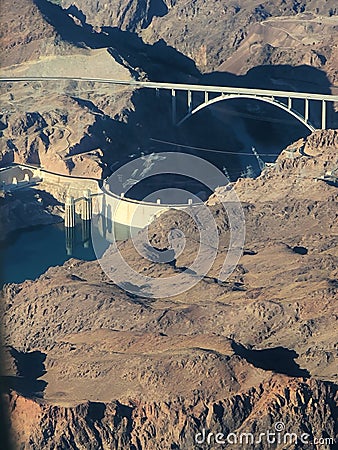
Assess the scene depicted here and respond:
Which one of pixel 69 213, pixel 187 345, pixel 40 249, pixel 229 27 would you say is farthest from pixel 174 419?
pixel 229 27

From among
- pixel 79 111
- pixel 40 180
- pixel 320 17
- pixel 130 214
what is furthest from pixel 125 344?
pixel 320 17

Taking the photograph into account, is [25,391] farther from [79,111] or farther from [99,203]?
[79,111]

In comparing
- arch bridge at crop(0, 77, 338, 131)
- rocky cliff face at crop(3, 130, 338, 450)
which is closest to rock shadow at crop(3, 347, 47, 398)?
rocky cliff face at crop(3, 130, 338, 450)

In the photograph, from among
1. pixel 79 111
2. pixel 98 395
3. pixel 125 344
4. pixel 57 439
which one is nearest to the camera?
pixel 57 439

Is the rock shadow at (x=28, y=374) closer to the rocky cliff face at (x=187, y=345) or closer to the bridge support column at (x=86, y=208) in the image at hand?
the rocky cliff face at (x=187, y=345)

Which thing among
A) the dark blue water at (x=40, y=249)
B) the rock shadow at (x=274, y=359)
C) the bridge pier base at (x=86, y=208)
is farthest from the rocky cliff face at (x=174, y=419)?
the bridge pier base at (x=86, y=208)

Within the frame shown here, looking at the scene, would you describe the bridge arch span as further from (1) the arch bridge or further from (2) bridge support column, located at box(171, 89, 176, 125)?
(2) bridge support column, located at box(171, 89, 176, 125)
